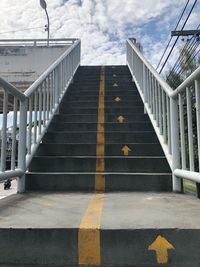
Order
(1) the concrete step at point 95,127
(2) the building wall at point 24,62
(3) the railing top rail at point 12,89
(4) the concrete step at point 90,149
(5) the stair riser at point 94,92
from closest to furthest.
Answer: (3) the railing top rail at point 12,89 → (4) the concrete step at point 90,149 → (1) the concrete step at point 95,127 → (5) the stair riser at point 94,92 → (2) the building wall at point 24,62

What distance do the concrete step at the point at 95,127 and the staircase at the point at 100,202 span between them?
0.06 ft

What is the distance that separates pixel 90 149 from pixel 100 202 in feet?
6.15

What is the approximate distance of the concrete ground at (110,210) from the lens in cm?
225

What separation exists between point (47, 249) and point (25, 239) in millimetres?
156

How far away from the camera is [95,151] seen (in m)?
4.97

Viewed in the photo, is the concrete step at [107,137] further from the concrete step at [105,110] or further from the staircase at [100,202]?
the concrete step at [105,110]

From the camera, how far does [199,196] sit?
342 cm

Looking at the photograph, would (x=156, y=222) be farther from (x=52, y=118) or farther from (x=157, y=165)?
(x=52, y=118)

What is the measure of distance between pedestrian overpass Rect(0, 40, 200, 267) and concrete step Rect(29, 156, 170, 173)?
0.01 meters

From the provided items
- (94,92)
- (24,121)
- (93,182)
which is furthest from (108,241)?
(94,92)

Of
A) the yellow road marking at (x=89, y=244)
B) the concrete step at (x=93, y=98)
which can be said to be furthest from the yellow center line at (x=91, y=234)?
the concrete step at (x=93, y=98)

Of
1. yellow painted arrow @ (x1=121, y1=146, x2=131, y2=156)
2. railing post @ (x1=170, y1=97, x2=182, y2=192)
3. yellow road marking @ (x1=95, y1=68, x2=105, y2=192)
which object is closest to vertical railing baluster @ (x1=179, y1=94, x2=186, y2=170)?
railing post @ (x1=170, y1=97, x2=182, y2=192)

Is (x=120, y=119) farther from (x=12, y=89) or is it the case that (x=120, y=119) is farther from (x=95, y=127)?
(x=12, y=89)

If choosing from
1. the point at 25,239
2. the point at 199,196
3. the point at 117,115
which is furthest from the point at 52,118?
the point at 25,239
